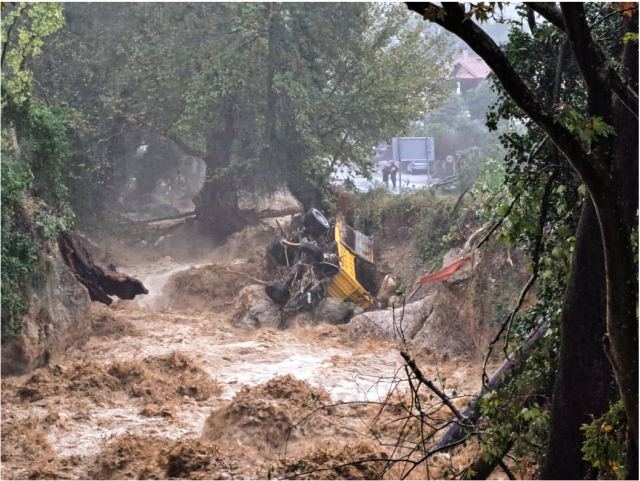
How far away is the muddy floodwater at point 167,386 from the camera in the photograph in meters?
10.5

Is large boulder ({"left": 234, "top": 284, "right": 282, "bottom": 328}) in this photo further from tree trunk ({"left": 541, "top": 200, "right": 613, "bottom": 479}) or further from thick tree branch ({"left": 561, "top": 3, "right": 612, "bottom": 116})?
thick tree branch ({"left": 561, "top": 3, "right": 612, "bottom": 116})

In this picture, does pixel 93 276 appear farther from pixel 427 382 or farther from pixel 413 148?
pixel 413 148

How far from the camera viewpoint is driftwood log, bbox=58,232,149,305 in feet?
53.2

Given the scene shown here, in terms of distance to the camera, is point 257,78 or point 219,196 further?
point 219,196

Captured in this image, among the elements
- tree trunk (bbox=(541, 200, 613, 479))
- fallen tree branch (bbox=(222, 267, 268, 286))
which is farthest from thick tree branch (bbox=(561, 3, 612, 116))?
fallen tree branch (bbox=(222, 267, 268, 286))

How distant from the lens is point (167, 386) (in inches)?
533

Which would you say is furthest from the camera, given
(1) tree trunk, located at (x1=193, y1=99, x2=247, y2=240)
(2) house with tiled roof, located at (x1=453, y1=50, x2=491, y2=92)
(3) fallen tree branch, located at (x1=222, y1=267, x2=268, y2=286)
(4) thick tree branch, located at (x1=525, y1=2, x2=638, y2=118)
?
(2) house with tiled roof, located at (x1=453, y1=50, x2=491, y2=92)

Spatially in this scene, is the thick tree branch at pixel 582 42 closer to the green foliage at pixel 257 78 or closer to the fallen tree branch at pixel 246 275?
the fallen tree branch at pixel 246 275

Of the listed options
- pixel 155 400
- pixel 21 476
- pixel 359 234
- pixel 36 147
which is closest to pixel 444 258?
pixel 359 234

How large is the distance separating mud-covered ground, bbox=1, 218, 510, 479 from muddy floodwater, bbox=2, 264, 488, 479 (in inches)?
1.0

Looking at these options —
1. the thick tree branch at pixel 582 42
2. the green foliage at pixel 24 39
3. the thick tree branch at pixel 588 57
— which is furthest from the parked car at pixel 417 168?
the thick tree branch at pixel 588 57

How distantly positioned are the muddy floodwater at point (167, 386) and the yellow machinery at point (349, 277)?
1.40m

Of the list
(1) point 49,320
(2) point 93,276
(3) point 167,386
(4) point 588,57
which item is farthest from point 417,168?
(4) point 588,57

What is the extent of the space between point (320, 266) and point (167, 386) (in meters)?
6.58
